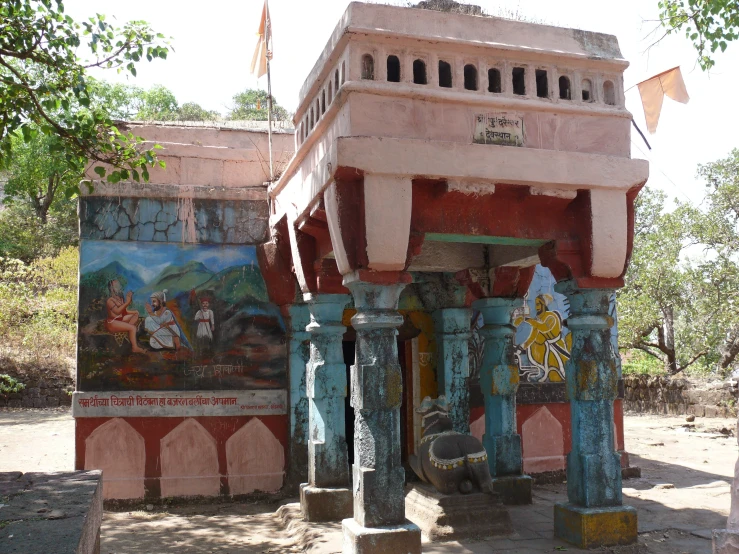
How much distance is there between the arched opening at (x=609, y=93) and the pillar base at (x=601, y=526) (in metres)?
3.56

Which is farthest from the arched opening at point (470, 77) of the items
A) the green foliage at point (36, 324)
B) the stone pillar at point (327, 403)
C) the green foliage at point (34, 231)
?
the green foliage at point (34, 231)

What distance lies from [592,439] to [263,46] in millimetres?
6214

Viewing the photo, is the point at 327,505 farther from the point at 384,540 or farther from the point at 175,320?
the point at 175,320

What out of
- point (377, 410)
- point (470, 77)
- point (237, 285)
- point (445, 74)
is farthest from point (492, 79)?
point (237, 285)

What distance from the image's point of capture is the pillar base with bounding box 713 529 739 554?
2209 millimetres

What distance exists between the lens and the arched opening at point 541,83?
595 cm

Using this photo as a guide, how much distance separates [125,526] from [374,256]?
437cm

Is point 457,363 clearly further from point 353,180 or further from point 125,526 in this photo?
point 125,526

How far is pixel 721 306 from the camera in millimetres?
18406

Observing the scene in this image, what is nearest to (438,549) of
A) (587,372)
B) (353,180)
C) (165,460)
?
(587,372)

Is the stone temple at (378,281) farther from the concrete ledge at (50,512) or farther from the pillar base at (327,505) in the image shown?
the concrete ledge at (50,512)

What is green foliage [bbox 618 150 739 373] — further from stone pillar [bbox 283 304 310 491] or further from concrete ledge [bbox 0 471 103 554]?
concrete ledge [bbox 0 471 103 554]

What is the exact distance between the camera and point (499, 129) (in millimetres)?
5664

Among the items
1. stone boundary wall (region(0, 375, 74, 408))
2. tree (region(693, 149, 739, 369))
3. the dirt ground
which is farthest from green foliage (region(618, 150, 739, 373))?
stone boundary wall (region(0, 375, 74, 408))
